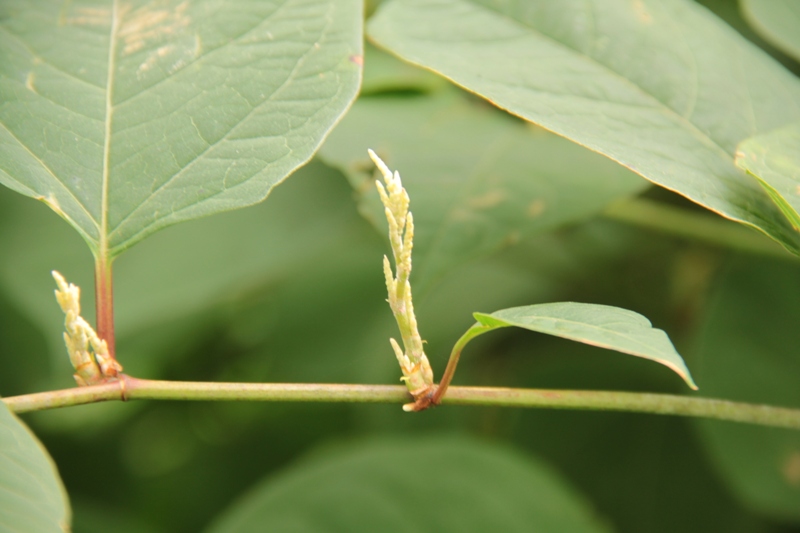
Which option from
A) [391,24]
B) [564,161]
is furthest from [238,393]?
[564,161]

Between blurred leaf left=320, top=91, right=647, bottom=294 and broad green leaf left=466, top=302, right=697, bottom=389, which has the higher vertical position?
broad green leaf left=466, top=302, right=697, bottom=389

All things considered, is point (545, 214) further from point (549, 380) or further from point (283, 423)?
point (283, 423)

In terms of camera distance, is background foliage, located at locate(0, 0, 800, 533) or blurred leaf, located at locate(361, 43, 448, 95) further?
blurred leaf, located at locate(361, 43, 448, 95)

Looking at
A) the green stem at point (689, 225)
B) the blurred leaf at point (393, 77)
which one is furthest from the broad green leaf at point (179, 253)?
the green stem at point (689, 225)

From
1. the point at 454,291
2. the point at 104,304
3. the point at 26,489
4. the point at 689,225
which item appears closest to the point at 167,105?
the point at 104,304

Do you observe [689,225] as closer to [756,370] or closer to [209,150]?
[756,370]

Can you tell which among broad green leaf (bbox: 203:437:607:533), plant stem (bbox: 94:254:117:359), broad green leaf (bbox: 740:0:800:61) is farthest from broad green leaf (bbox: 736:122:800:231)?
broad green leaf (bbox: 203:437:607:533)

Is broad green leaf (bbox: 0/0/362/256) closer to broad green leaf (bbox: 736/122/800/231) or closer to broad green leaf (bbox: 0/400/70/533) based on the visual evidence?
broad green leaf (bbox: 0/400/70/533)

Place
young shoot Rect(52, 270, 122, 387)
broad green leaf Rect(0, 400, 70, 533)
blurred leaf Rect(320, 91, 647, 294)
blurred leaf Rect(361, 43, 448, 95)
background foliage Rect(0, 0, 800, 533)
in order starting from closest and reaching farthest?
broad green leaf Rect(0, 400, 70, 533) → young shoot Rect(52, 270, 122, 387) → background foliage Rect(0, 0, 800, 533) → blurred leaf Rect(320, 91, 647, 294) → blurred leaf Rect(361, 43, 448, 95)
